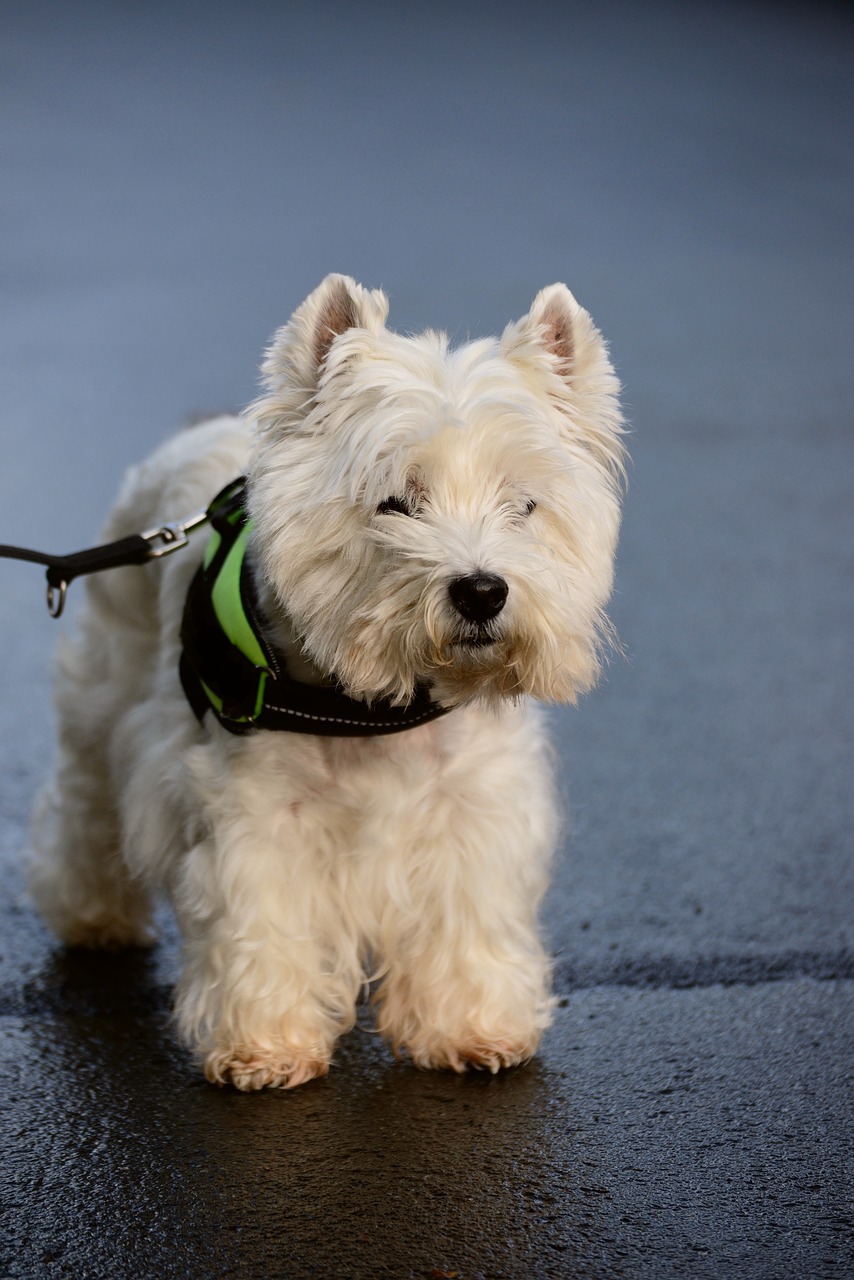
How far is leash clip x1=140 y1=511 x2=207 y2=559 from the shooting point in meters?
3.64

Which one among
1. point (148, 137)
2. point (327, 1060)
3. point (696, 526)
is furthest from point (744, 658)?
point (148, 137)

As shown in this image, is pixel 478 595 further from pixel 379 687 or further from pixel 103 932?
pixel 103 932

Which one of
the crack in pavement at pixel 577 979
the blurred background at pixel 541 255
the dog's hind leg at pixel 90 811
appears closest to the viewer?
the crack in pavement at pixel 577 979

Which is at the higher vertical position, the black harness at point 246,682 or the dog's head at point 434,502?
the dog's head at point 434,502

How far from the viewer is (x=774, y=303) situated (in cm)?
1302

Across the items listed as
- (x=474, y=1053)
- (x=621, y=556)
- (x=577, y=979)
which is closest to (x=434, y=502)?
(x=474, y=1053)

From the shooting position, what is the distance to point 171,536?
3666 mm

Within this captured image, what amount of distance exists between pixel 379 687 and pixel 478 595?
0.30 meters

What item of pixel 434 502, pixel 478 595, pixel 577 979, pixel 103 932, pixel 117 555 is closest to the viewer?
pixel 478 595

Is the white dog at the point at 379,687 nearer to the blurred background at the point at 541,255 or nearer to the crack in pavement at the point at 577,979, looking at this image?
the crack in pavement at the point at 577,979

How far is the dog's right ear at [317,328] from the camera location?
304 centimetres

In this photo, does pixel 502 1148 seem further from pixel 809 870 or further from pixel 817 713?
pixel 817 713

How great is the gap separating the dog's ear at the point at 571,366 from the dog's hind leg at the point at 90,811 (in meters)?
1.48

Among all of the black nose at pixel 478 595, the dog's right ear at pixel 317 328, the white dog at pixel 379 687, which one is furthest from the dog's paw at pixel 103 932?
the black nose at pixel 478 595
